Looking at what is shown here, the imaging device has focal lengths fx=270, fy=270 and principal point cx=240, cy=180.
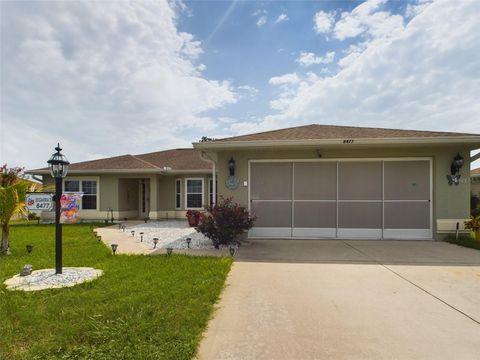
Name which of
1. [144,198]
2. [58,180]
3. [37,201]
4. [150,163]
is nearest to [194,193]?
[150,163]

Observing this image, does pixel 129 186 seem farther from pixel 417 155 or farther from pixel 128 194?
pixel 417 155

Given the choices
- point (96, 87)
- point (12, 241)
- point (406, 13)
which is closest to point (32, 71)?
point (96, 87)

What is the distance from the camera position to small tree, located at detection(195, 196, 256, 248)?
7246 mm

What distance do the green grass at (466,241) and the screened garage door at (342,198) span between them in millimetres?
534

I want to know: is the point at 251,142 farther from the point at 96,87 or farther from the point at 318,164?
the point at 96,87

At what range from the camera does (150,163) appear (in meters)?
15.9

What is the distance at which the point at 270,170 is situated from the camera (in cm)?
868

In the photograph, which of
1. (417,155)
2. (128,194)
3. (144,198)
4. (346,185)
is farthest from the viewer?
(144,198)

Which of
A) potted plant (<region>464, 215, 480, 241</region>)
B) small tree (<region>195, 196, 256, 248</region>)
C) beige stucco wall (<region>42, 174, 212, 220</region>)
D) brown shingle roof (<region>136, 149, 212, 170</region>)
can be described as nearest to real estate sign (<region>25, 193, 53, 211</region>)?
small tree (<region>195, 196, 256, 248</region>)

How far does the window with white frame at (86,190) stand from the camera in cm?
1462

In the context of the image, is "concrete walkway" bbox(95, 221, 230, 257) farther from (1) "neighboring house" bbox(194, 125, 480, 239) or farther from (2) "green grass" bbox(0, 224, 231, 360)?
(1) "neighboring house" bbox(194, 125, 480, 239)

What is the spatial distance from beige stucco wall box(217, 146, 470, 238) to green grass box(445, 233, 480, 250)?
0.40 m

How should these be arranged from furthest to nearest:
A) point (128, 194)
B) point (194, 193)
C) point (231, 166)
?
point (128, 194)
point (194, 193)
point (231, 166)

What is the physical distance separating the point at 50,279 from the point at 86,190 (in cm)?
1138
